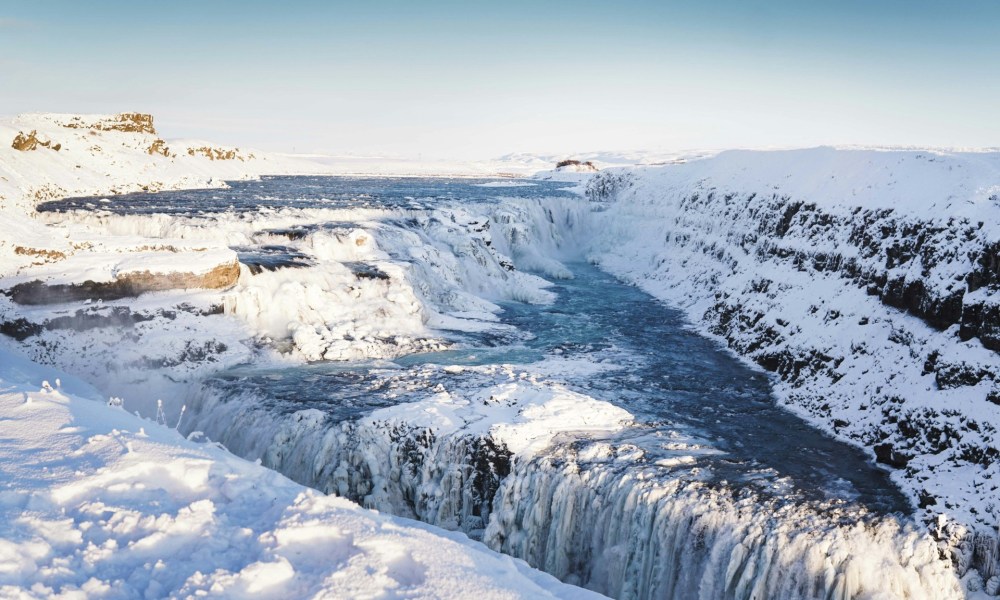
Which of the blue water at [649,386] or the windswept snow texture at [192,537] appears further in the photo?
the blue water at [649,386]

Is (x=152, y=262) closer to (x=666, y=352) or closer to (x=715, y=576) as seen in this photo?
(x=666, y=352)

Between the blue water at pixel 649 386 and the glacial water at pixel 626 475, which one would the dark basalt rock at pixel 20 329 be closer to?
the glacial water at pixel 626 475

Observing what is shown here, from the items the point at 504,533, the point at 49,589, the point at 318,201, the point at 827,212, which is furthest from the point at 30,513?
the point at 318,201

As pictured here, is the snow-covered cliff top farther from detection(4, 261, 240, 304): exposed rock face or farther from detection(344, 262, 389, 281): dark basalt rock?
detection(4, 261, 240, 304): exposed rock face

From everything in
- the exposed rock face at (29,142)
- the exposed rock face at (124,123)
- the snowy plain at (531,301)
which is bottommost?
the snowy plain at (531,301)

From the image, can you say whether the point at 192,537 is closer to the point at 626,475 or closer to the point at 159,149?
the point at 626,475

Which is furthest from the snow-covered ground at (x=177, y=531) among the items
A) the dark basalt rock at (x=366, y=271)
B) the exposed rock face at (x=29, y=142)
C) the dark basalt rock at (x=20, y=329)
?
the exposed rock face at (x=29, y=142)

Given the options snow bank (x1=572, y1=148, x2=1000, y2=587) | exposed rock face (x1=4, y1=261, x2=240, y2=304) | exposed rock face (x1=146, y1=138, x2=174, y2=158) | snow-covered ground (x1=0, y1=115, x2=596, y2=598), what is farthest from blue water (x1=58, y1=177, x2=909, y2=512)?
exposed rock face (x1=146, y1=138, x2=174, y2=158)
